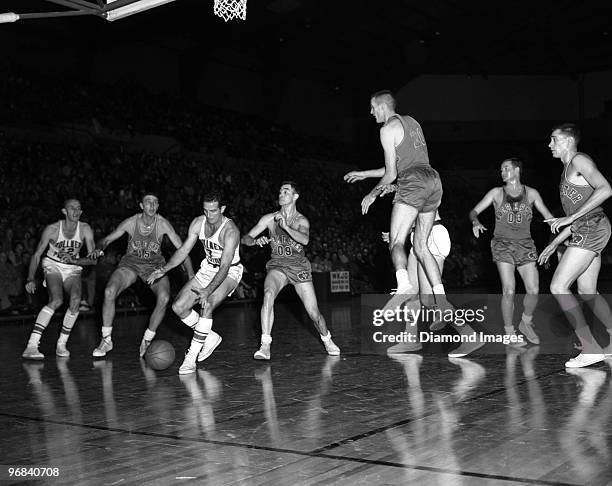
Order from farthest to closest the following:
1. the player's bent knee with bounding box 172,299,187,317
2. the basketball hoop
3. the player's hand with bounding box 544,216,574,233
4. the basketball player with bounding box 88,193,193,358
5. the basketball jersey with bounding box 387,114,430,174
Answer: the basketball hoop
the basketball player with bounding box 88,193,193,358
the player's bent knee with bounding box 172,299,187,317
the basketball jersey with bounding box 387,114,430,174
the player's hand with bounding box 544,216,574,233

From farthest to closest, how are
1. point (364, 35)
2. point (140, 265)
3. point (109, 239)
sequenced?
point (364, 35), point (140, 265), point (109, 239)

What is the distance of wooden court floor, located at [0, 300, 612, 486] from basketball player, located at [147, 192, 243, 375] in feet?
1.00

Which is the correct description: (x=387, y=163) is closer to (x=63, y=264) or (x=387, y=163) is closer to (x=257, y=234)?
(x=257, y=234)

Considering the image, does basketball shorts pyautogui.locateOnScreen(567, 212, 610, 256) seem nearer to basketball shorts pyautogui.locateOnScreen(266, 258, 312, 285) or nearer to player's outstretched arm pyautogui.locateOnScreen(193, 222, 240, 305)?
basketball shorts pyautogui.locateOnScreen(266, 258, 312, 285)

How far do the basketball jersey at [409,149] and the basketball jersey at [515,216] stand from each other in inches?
71.4

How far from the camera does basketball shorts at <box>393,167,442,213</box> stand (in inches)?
244

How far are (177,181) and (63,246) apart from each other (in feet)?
37.9

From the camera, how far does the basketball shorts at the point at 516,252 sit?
7.71 meters

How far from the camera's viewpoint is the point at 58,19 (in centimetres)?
2258

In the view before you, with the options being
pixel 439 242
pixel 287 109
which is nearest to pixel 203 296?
pixel 439 242

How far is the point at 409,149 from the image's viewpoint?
20.6 ft

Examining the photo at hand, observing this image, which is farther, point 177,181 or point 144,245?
point 177,181

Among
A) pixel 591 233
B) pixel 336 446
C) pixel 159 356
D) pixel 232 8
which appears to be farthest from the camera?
pixel 232 8

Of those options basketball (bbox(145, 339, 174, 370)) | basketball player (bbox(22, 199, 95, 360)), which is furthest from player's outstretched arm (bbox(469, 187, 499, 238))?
basketball player (bbox(22, 199, 95, 360))
